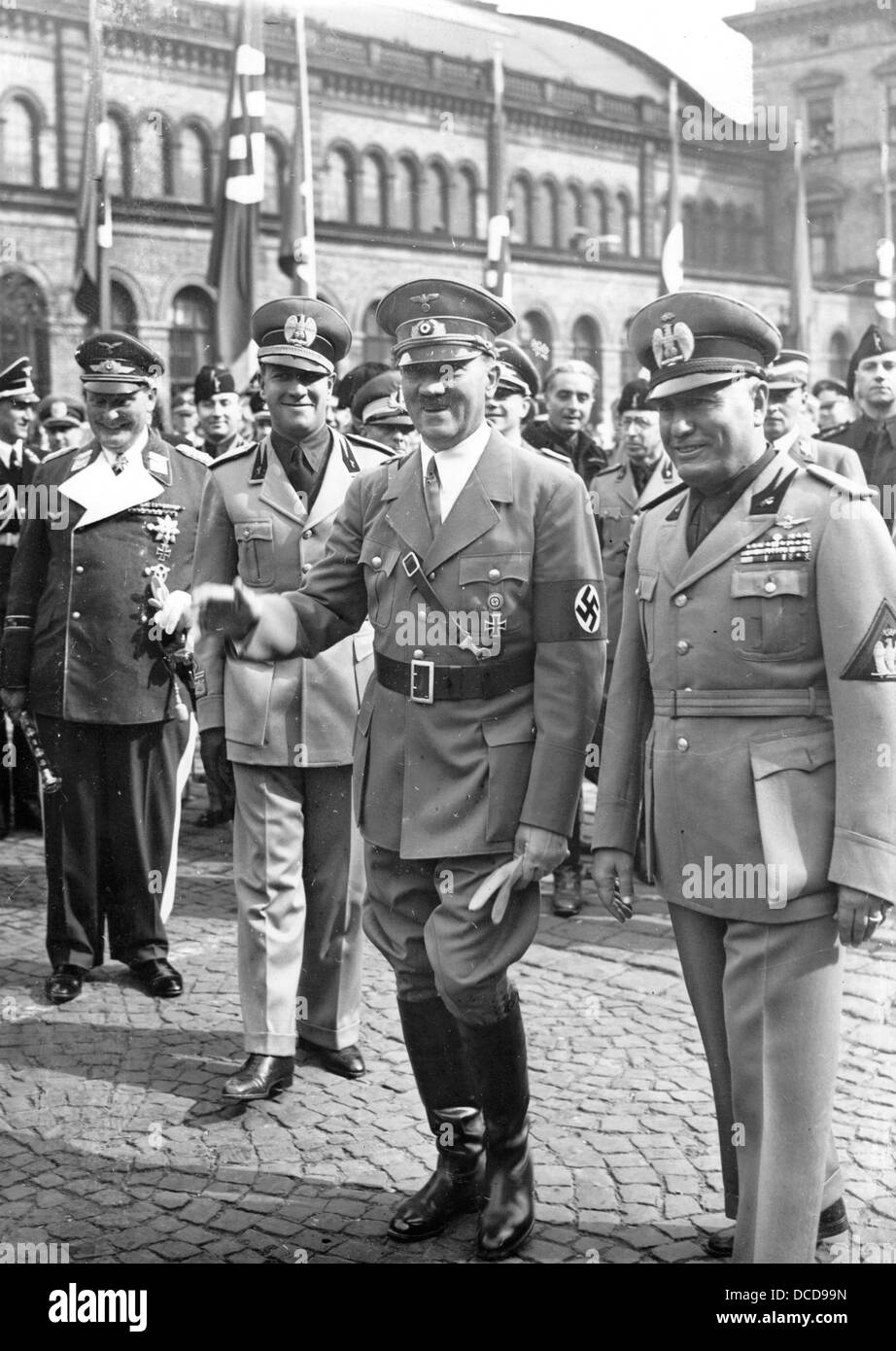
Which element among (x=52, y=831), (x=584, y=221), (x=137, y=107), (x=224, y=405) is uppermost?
(x=137, y=107)

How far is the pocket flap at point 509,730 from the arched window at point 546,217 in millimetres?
10573

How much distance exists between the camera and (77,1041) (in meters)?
5.05

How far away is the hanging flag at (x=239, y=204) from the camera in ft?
31.1

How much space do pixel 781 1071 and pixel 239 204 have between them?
27.9 ft

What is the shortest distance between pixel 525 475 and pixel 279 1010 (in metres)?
1.98

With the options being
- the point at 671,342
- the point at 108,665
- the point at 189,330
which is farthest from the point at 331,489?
the point at 189,330

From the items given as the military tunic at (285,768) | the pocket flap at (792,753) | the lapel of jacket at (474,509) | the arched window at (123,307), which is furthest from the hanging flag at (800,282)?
the pocket flap at (792,753)

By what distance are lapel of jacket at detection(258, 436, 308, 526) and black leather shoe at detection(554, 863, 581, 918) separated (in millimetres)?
2699

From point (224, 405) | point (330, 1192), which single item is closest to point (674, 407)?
point (330, 1192)

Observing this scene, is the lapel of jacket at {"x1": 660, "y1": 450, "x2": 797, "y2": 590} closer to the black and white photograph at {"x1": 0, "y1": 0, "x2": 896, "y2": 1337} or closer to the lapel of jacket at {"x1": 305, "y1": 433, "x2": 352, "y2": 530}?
the black and white photograph at {"x1": 0, "y1": 0, "x2": 896, "y2": 1337}

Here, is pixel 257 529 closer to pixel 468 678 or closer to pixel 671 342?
pixel 468 678

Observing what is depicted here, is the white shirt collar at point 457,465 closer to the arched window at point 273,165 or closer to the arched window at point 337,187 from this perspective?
the arched window at point 337,187

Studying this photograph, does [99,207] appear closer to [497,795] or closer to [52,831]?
[52,831]

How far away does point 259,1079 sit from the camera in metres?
4.49
